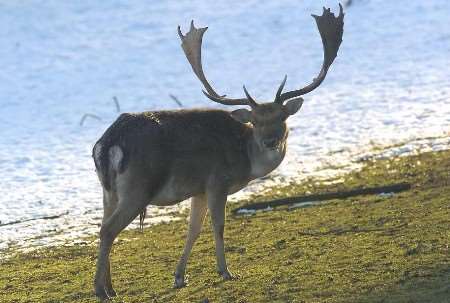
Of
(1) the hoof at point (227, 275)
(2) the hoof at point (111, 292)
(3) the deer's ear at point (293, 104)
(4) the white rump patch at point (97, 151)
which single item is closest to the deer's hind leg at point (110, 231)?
(2) the hoof at point (111, 292)

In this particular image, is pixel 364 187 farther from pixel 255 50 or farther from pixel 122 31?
pixel 122 31

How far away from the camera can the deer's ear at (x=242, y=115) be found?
439 inches

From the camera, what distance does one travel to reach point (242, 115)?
11.2 meters

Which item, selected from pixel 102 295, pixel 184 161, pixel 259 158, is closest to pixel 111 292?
pixel 102 295

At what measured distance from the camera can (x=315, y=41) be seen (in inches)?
1215

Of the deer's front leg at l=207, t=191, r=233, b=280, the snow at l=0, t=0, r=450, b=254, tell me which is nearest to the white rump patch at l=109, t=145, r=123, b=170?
the deer's front leg at l=207, t=191, r=233, b=280

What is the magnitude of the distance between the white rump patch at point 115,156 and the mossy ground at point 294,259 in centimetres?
126

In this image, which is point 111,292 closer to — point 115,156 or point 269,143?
point 115,156

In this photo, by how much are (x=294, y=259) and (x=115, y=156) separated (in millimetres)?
2288

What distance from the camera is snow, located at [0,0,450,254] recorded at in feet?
60.4

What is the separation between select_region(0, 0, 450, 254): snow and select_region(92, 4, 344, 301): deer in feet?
12.8

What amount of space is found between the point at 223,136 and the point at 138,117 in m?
1.04

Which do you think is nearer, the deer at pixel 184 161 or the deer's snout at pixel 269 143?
the deer at pixel 184 161

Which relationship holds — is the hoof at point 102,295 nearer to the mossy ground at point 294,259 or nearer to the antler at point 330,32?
the mossy ground at point 294,259
